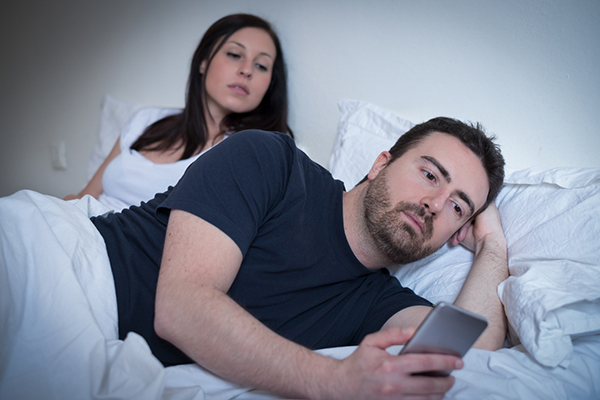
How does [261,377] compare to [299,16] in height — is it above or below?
below

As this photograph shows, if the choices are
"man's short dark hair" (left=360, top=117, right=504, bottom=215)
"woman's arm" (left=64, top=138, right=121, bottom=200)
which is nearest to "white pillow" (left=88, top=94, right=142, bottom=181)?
"woman's arm" (left=64, top=138, right=121, bottom=200)

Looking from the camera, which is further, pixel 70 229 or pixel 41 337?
pixel 70 229

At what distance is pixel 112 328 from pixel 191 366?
6.3 inches

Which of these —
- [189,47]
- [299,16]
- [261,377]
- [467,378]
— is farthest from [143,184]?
[467,378]

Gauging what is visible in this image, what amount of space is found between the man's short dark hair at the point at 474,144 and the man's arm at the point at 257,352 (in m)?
0.54

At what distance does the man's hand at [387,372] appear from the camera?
61cm

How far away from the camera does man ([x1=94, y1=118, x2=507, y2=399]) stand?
65cm

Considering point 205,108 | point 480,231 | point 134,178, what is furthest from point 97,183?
point 480,231

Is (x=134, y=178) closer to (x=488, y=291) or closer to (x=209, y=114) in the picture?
(x=209, y=114)

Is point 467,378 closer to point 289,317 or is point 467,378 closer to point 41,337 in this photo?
point 289,317

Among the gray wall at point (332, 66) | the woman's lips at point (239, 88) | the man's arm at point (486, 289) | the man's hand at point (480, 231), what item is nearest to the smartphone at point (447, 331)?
the man's arm at point (486, 289)

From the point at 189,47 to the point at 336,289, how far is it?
1.46m

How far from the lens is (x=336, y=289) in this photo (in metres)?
0.98

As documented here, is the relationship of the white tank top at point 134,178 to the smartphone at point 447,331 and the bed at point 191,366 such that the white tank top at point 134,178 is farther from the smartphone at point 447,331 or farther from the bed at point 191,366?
the smartphone at point 447,331
